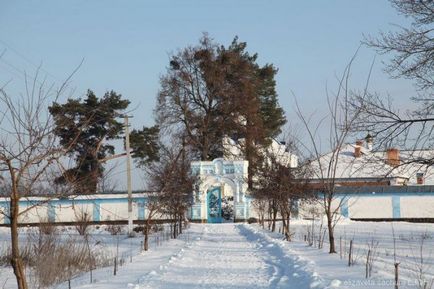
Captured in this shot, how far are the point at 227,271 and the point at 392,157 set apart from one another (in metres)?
4.62

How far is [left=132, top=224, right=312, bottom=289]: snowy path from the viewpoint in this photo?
1113cm

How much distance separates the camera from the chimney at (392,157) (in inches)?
535

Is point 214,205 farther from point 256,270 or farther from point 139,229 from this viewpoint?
point 256,270

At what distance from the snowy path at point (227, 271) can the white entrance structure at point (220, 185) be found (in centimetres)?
2151

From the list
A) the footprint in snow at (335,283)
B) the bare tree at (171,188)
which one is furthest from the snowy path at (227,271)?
the bare tree at (171,188)

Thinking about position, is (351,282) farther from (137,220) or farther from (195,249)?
(137,220)

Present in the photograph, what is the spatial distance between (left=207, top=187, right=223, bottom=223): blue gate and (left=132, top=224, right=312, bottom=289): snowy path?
22219mm

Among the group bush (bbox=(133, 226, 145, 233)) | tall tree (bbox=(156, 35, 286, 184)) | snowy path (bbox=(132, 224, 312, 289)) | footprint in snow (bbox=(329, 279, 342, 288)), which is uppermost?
tall tree (bbox=(156, 35, 286, 184))

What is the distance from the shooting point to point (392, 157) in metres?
14.0

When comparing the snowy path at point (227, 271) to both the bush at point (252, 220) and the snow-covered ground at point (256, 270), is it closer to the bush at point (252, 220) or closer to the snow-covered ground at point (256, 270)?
the snow-covered ground at point (256, 270)

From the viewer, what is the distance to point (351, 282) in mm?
10008

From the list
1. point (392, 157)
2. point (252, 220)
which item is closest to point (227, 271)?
point (392, 157)

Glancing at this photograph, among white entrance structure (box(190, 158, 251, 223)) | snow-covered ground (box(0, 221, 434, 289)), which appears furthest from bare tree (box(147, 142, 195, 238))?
white entrance structure (box(190, 158, 251, 223))

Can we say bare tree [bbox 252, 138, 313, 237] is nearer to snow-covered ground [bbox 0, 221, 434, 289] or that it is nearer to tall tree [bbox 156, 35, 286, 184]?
snow-covered ground [bbox 0, 221, 434, 289]
